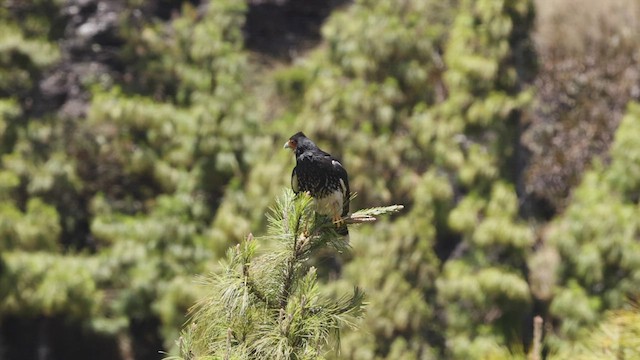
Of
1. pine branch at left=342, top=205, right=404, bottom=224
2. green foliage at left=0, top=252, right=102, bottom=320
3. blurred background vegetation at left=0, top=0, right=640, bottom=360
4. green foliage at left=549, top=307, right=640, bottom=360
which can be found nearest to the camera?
pine branch at left=342, top=205, right=404, bottom=224

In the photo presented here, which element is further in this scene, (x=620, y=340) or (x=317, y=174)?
(x=317, y=174)

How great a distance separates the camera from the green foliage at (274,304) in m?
3.17

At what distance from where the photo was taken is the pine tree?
3164mm

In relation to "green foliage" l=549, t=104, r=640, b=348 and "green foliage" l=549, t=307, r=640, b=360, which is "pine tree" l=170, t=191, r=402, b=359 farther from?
"green foliage" l=549, t=104, r=640, b=348

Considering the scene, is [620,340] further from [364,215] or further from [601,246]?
[601,246]

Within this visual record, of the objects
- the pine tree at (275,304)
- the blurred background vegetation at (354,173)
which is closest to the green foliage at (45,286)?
the blurred background vegetation at (354,173)

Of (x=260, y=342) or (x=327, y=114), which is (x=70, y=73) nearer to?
(x=327, y=114)

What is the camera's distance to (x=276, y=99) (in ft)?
48.8

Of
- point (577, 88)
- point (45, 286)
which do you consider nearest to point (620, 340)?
point (45, 286)

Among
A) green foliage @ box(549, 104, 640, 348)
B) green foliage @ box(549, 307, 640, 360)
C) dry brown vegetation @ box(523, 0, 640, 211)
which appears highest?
dry brown vegetation @ box(523, 0, 640, 211)

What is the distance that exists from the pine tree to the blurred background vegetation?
5530 millimetres

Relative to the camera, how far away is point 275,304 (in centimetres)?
333

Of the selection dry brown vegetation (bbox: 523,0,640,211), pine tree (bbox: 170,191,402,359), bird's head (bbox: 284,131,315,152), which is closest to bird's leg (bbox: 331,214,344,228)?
pine tree (bbox: 170,191,402,359)

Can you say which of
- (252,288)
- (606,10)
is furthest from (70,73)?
(252,288)
